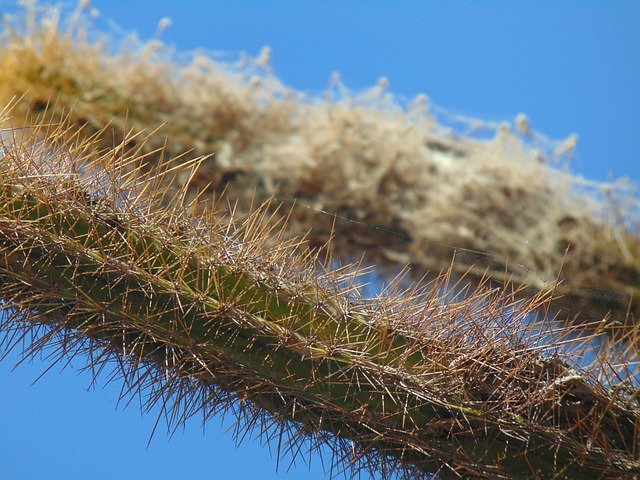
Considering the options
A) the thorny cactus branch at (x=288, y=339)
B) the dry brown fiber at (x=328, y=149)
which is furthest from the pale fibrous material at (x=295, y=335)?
the dry brown fiber at (x=328, y=149)

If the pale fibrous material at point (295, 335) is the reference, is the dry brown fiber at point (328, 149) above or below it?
above

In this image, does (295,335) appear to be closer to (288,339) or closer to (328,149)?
(288,339)

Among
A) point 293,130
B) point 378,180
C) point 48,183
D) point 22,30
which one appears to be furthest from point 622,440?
point 22,30

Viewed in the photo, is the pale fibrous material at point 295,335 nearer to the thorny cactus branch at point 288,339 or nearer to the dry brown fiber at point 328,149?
the thorny cactus branch at point 288,339

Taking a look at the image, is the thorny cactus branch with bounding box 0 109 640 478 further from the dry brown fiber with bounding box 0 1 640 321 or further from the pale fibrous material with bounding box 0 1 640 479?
the dry brown fiber with bounding box 0 1 640 321

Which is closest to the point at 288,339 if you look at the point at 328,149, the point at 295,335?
the point at 295,335

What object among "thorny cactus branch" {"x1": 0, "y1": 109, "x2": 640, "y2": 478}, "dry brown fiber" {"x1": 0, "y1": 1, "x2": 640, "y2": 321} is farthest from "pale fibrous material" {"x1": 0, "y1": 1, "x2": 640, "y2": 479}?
"dry brown fiber" {"x1": 0, "y1": 1, "x2": 640, "y2": 321}
